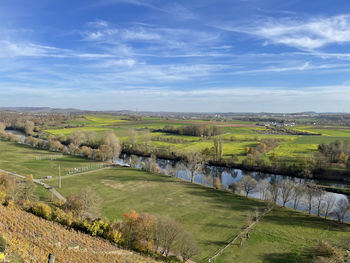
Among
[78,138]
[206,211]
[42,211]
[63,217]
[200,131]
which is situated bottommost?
[206,211]

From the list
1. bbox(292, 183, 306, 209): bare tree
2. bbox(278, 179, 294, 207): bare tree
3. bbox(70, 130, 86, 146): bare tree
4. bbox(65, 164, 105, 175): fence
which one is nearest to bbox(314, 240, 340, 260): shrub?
bbox(292, 183, 306, 209): bare tree

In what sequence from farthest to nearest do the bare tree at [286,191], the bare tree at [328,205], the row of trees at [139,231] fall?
the bare tree at [286,191] < the bare tree at [328,205] < the row of trees at [139,231]

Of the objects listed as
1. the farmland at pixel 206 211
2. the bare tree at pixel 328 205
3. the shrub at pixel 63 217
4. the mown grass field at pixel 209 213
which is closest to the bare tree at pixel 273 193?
the farmland at pixel 206 211

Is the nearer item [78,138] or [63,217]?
[63,217]

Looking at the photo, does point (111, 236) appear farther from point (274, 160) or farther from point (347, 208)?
point (274, 160)

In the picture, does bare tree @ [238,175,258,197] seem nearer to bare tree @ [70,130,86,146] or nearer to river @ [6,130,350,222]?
river @ [6,130,350,222]

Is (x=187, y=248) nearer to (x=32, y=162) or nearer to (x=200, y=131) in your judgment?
(x=32, y=162)

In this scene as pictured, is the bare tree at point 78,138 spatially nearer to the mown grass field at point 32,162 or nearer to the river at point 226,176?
the mown grass field at point 32,162

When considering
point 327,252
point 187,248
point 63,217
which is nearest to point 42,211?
point 63,217

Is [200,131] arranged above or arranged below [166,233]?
above
